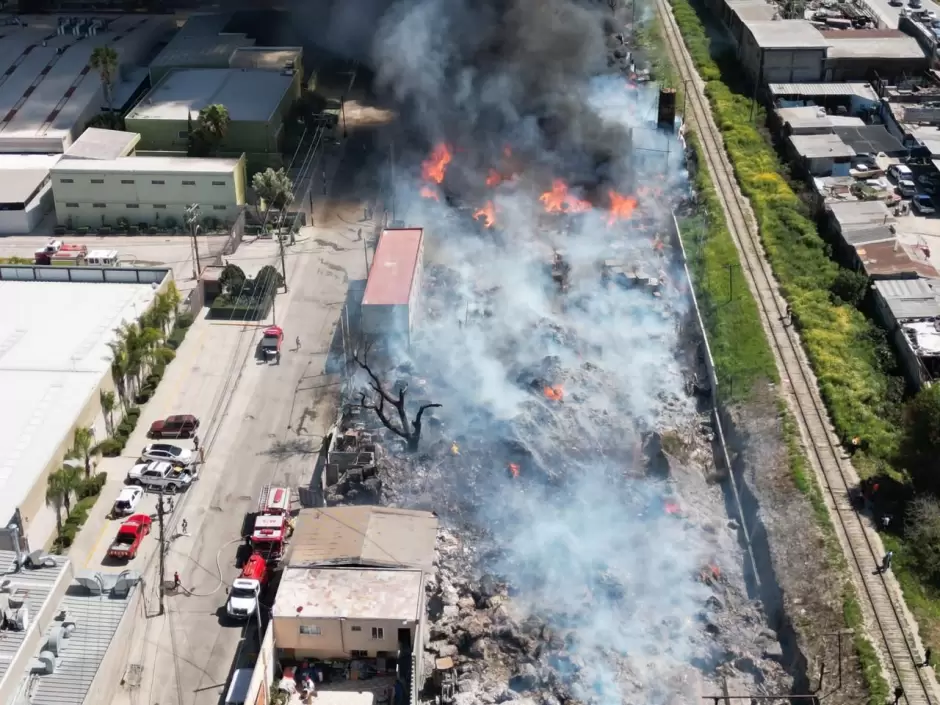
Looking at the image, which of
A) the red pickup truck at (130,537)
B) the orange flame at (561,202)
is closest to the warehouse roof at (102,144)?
the orange flame at (561,202)

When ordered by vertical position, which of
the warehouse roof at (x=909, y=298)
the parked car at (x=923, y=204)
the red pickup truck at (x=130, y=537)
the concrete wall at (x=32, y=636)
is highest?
the warehouse roof at (x=909, y=298)

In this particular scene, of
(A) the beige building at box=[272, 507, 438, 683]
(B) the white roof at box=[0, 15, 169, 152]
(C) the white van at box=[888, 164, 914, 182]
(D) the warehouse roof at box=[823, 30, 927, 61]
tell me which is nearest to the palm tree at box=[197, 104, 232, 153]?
(B) the white roof at box=[0, 15, 169, 152]

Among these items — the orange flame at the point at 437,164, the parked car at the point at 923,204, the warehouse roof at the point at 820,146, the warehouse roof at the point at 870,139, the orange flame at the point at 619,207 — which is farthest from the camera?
the orange flame at the point at 437,164

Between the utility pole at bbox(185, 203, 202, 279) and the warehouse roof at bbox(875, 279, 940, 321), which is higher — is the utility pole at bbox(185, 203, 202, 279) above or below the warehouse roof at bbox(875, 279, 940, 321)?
below

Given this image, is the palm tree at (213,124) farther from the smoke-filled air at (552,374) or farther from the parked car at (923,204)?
the parked car at (923,204)

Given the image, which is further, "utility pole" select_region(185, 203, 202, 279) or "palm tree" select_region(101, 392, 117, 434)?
"utility pole" select_region(185, 203, 202, 279)

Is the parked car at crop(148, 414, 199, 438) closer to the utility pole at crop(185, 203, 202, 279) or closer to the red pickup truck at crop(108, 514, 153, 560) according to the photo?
the red pickup truck at crop(108, 514, 153, 560)

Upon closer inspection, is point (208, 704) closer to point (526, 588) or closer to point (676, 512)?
point (526, 588)
